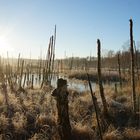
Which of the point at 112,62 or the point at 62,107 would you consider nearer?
the point at 62,107

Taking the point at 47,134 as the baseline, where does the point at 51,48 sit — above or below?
above

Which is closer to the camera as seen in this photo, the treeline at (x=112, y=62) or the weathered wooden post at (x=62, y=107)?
the weathered wooden post at (x=62, y=107)

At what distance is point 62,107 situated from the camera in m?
6.77

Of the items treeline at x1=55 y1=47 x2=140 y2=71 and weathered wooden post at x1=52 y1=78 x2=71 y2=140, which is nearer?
weathered wooden post at x1=52 y1=78 x2=71 y2=140

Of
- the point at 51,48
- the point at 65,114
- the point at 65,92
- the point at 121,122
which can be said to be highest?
the point at 51,48

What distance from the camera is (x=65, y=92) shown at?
22.2ft

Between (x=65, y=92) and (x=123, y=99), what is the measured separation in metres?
8.87

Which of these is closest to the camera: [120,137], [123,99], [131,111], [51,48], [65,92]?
[65,92]

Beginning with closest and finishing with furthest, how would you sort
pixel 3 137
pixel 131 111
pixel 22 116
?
pixel 3 137 < pixel 22 116 < pixel 131 111

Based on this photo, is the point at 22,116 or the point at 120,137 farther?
the point at 22,116

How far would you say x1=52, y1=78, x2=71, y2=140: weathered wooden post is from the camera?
22.0ft

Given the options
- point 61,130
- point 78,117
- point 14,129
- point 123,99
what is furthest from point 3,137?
point 123,99

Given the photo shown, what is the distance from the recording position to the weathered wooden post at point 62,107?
22.0 feet

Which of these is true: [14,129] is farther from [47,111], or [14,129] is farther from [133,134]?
[133,134]
